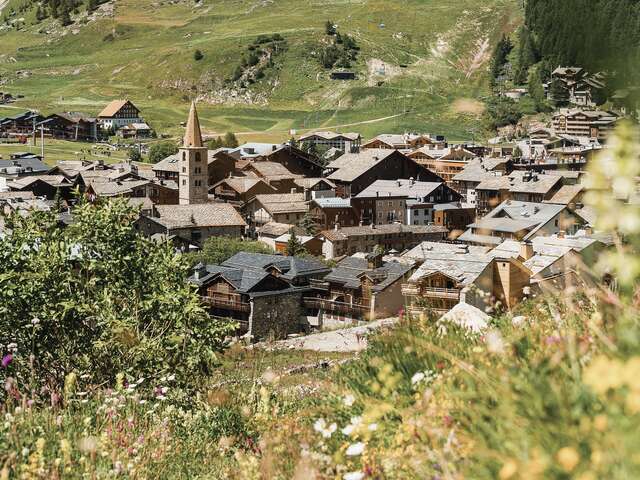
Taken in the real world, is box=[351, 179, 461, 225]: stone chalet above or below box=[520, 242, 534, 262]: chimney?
below

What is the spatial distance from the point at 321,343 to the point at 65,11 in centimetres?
16365

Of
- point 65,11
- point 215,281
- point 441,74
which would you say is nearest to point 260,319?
point 215,281

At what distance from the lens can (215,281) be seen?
3828 centimetres

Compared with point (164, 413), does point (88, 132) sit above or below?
below

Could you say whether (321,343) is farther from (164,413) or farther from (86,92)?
(86,92)

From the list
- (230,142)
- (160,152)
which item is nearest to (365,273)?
(160,152)

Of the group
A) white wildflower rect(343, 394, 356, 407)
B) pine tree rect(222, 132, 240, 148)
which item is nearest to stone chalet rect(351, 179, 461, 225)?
pine tree rect(222, 132, 240, 148)

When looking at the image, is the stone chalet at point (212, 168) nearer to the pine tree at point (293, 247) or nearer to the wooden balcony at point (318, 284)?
the pine tree at point (293, 247)

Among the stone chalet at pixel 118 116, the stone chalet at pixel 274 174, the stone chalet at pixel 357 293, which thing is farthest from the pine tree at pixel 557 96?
the stone chalet at pixel 357 293

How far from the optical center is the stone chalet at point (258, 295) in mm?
37000

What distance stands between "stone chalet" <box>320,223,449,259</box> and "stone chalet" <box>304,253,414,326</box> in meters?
Answer: 10.2

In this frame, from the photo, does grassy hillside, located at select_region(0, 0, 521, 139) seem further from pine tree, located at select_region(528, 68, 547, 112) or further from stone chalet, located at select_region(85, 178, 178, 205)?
stone chalet, located at select_region(85, 178, 178, 205)

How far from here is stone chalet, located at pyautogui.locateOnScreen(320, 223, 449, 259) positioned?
50.3m

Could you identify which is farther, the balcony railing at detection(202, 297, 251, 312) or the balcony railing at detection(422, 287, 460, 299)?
the balcony railing at detection(202, 297, 251, 312)
